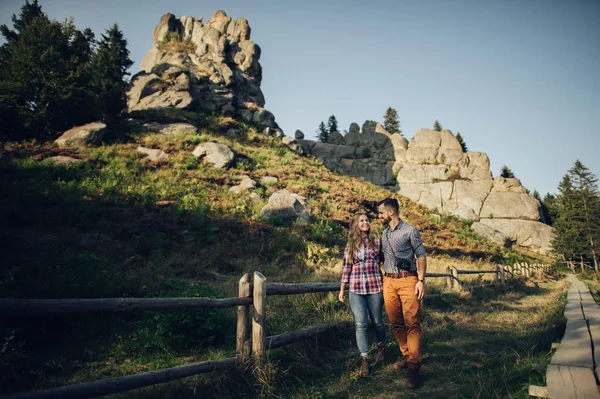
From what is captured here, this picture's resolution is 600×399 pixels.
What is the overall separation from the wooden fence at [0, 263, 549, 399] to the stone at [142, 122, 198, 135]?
26.0 metres

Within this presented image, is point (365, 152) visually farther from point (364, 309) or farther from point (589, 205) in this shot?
point (364, 309)

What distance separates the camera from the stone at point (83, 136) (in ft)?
68.7

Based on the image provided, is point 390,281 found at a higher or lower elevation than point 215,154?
lower

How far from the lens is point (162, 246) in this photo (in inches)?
494

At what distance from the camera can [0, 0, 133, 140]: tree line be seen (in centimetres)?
1980

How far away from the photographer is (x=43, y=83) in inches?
803

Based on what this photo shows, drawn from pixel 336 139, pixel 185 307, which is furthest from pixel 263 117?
pixel 185 307

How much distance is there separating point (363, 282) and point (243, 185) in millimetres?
18039

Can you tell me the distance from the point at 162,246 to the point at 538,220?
4725 centimetres

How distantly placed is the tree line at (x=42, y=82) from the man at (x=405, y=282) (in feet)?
81.7

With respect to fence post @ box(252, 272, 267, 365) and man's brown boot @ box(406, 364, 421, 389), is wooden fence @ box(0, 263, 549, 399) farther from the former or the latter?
man's brown boot @ box(406, 364, 421, 389)

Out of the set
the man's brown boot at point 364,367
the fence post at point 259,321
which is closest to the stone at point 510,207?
the man's brown boot at point 364,367

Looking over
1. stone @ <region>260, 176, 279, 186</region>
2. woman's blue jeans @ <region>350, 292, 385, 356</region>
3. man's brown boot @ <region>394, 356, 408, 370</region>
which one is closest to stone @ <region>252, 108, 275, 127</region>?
stone @ <region>260, 176, 279, 186</region>

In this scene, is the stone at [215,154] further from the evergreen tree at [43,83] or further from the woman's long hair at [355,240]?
the woman's long hair at [355,240]
